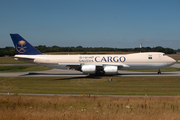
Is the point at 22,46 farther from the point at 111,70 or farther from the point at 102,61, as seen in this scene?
the point at 111,70

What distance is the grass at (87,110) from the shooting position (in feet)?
33.6

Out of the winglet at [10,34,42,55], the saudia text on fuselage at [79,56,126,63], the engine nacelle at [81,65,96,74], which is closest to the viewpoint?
the engine nacelle at [81,65,96,74]

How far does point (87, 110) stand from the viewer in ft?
40.5

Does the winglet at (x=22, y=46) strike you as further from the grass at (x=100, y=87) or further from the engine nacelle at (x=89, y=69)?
the engine nacelle at (x=89, y=69)

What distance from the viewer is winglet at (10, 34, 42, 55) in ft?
126

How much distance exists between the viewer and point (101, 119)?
392 inches

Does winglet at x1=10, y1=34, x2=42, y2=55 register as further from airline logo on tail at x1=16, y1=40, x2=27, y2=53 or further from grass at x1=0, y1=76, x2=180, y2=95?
grass at x1=0, y1=76, x2=180, y2=95

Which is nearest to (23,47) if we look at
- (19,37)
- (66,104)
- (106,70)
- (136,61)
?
(19,37)

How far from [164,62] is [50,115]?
33.4 m

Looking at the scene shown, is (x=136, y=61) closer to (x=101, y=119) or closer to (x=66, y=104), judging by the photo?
(x=66, y=104)

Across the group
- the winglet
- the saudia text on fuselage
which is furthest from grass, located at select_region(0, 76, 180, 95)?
the winglet

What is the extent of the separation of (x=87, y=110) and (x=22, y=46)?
31421 mm

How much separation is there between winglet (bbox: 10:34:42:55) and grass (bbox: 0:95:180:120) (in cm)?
2613

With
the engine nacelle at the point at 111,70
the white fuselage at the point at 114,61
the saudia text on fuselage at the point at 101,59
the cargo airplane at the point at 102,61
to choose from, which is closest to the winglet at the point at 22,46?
the cargo airplane at the point at 102,61
